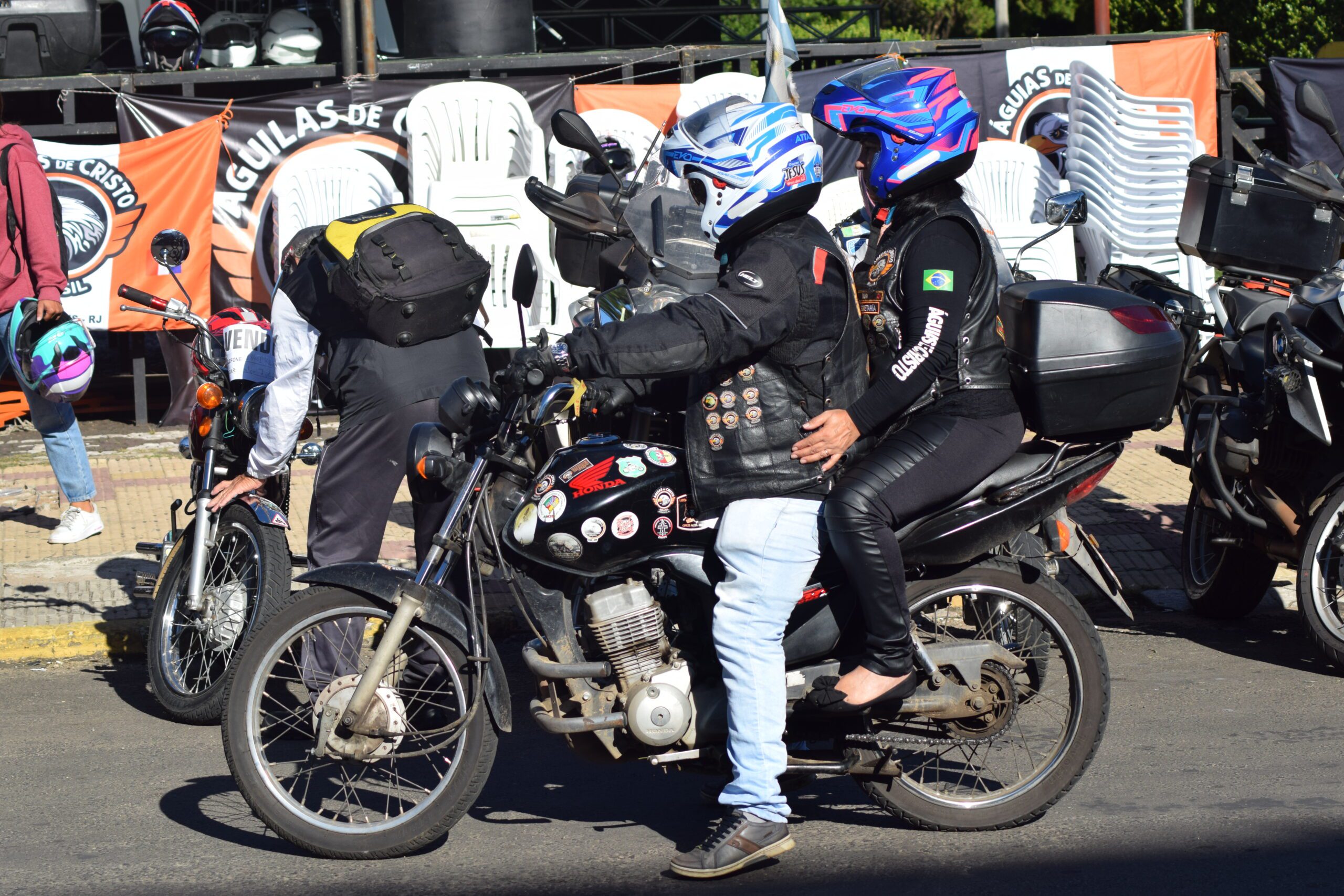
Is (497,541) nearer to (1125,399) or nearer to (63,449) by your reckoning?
(1125,399)

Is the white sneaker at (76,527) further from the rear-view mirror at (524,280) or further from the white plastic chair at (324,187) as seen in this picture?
the rear-view mirror at (524,280)

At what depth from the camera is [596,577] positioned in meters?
4.09

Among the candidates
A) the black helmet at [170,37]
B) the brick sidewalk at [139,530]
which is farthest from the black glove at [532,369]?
the black helmet at [170,37]

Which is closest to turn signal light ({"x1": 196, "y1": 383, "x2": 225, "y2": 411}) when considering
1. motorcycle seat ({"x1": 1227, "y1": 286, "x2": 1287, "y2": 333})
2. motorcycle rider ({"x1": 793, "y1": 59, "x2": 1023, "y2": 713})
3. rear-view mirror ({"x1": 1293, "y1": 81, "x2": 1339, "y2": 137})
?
motorcycle rider ({"x1": 793, "y1": 59, "x2": 1023, "y2": 713})

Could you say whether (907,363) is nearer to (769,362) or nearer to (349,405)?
(769,362)

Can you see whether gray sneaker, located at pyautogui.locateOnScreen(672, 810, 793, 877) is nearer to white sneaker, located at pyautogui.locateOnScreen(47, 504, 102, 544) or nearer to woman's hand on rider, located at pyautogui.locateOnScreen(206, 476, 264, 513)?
woman's hand on rider, located at pyautogui.locateOnScreen(206, 476, 264, 513)

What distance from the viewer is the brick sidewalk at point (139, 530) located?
6.79 metres

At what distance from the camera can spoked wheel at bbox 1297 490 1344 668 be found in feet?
18.5

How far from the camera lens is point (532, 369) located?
373 cm

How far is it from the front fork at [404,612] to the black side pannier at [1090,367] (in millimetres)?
1593

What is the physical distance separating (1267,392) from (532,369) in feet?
11.6

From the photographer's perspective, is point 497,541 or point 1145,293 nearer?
point 497,541

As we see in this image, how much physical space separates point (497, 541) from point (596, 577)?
282mm

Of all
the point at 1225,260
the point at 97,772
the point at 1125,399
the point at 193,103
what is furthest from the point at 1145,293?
the point at 193,103
